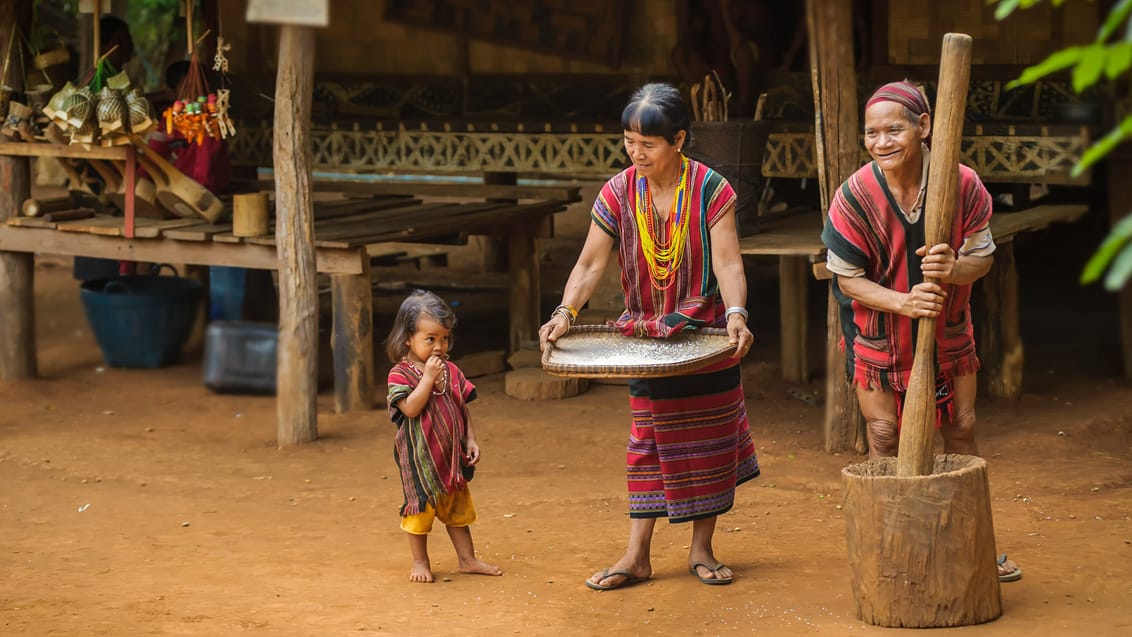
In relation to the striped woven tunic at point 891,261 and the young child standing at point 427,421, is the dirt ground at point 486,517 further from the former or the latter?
the striped woven tunic at point 891,261

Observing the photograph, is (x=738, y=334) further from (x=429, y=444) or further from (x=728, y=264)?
(x=429, y=444)

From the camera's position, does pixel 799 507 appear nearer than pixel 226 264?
Yes

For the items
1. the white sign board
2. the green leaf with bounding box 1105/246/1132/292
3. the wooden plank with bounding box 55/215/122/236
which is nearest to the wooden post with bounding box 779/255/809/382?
the wooden plank with bounding box 55/215/122/236

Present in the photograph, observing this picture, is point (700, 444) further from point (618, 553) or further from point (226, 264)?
point (226, 264)

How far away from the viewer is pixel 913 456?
4418 millimetres

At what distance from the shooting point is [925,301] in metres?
4.33

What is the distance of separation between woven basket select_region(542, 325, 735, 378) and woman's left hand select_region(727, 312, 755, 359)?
0.03 meters

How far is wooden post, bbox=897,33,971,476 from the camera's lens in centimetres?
425

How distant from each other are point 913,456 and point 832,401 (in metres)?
3.03

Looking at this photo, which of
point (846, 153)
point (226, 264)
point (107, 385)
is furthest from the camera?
point (107, 385)

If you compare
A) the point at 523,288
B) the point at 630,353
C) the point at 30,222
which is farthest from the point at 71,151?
the point at 630,353

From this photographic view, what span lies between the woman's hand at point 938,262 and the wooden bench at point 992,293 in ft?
10.6

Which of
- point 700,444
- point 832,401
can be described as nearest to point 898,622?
point 700,444

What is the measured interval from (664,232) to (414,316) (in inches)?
36.7
